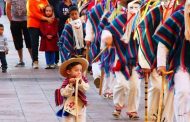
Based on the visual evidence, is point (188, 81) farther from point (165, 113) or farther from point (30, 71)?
point (30, 71)

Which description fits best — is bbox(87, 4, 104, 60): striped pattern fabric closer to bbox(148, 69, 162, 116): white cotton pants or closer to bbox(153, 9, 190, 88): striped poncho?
bbox(148, 69, 162, 116): white cotton pants

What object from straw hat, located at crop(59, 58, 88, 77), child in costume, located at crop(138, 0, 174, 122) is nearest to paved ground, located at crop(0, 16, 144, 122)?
child in costume, located at crop(138, 0, 174, 122)

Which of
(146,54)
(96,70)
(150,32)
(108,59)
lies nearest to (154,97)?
(146,54)

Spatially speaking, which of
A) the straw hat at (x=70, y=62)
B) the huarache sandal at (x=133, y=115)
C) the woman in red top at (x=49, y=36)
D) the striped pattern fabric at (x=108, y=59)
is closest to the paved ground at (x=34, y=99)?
the huarache sandal at (x=133, y=115)

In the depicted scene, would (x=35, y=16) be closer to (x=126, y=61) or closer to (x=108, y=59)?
(x=108, y=59)

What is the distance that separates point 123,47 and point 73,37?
426 cm

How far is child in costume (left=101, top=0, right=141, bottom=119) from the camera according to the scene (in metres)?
10.9

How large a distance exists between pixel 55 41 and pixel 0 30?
4.75 feet

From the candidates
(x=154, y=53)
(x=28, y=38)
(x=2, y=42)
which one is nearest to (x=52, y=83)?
(x=2, y=42)

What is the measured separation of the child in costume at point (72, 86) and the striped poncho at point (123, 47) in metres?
2.09

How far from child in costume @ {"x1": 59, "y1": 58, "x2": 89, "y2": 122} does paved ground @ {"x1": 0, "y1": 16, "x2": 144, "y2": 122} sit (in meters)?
1.77

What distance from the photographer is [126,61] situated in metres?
11.0

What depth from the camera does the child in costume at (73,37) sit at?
15.0m

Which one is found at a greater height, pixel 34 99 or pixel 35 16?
pixel 35 16
